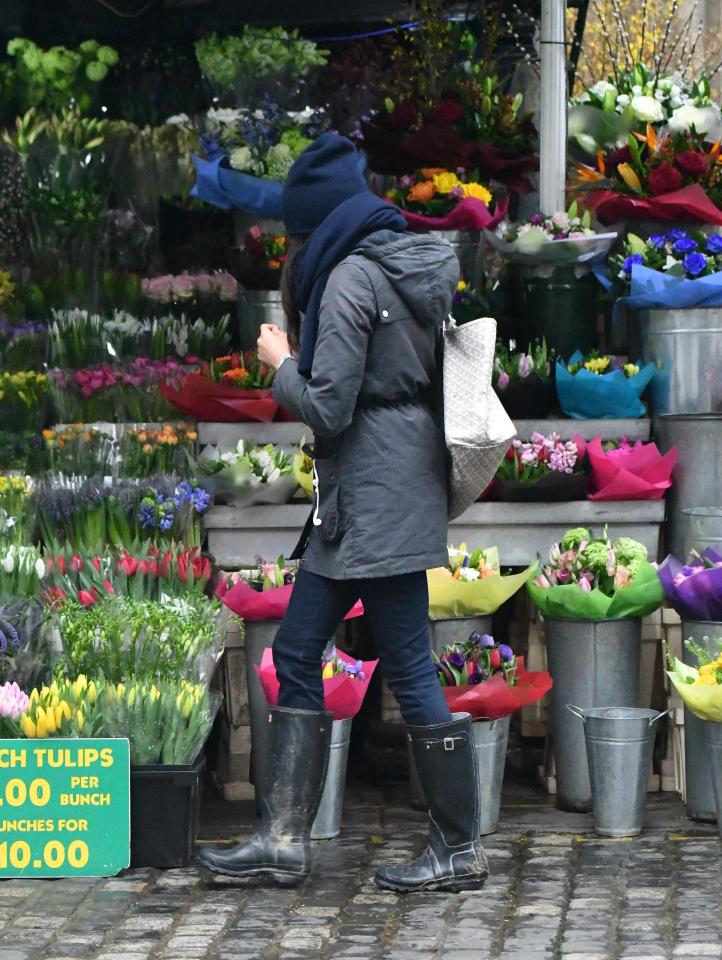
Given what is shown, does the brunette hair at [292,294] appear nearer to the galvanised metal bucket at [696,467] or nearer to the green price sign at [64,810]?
the green price sign at [64,810]

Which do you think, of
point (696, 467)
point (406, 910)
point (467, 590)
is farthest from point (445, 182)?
point (406, 910)

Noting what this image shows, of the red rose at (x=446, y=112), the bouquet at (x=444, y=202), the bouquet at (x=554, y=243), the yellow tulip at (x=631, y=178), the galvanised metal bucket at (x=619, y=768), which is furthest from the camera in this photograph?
the red rose at (x=446, y=112)

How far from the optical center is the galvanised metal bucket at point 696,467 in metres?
5.77

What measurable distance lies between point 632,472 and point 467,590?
2.72ft

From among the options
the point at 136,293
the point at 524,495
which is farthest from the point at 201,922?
the point at 136,293

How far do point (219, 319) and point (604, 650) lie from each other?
2.73m

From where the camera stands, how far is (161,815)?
15.5 feet

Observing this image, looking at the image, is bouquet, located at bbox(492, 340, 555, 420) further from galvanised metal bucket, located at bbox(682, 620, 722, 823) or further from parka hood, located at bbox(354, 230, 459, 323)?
parka hood, located at bbox(354, 230, 459, 323)

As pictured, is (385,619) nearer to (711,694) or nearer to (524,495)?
(711,694)

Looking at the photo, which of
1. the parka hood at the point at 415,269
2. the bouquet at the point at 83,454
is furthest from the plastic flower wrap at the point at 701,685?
the bouquet at the point at 83,454

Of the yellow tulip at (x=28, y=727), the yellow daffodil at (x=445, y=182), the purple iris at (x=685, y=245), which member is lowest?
the yellow tulip at (x=28, y=727)

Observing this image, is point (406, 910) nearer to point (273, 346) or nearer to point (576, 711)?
point (576, 711)

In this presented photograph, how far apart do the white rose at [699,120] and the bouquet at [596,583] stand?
2296 mm

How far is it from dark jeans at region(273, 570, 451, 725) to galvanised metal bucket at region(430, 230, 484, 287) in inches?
108
